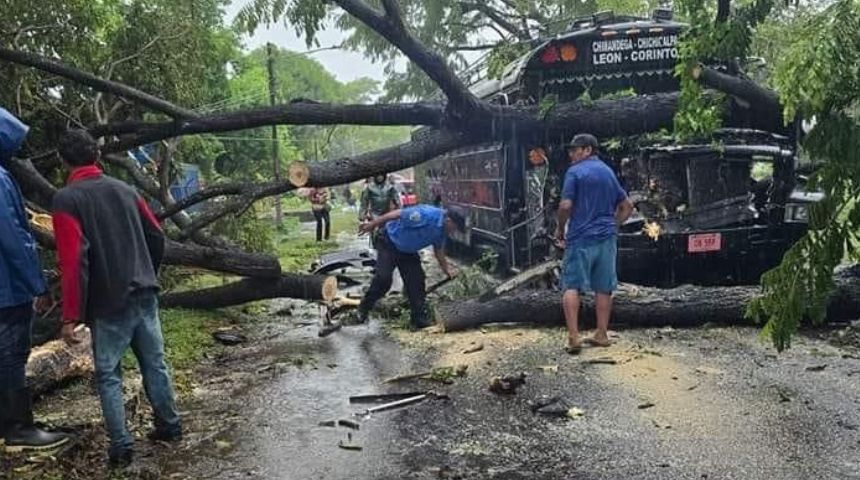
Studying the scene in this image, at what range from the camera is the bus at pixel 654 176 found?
342 inches

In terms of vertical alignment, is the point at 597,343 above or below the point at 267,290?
below

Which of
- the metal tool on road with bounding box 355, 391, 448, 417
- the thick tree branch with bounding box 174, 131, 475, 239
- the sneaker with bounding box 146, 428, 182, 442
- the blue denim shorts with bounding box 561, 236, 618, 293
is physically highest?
the thick tree branch with bounding box 174, 131, 475, 239

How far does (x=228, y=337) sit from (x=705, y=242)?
5.10 m

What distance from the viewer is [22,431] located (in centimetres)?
461

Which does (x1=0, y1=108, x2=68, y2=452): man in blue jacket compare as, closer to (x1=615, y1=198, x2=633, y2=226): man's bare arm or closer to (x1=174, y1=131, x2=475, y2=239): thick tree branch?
(x1=174, y1=131, x2=475, y2=239): thick tree branch

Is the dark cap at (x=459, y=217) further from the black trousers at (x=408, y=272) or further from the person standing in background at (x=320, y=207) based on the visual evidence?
the person standing in background at (x=320, y=207)

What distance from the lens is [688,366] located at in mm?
6129

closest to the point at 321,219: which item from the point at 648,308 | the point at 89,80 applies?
the point at 89,80

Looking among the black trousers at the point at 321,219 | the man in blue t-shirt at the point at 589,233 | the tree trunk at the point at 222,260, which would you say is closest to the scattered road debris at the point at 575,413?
the man in blue t-shirt at the point at 589,233

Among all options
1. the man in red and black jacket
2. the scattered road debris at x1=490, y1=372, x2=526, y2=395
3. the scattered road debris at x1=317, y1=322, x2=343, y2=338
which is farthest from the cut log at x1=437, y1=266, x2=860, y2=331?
the man in red and black jacket

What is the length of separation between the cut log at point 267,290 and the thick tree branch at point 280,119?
1925 mm

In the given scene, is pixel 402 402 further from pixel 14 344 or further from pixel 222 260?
pixel 222 260

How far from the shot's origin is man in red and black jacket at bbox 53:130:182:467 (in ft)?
13.9

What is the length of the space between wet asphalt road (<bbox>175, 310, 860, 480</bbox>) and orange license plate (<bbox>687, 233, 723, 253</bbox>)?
5.32 ft
